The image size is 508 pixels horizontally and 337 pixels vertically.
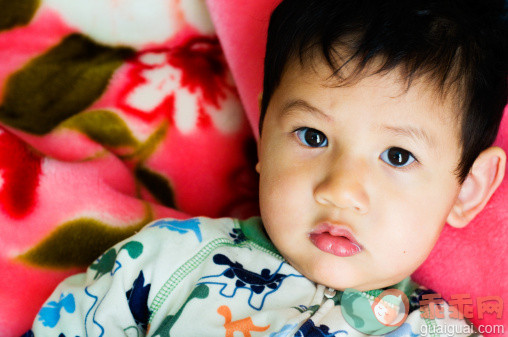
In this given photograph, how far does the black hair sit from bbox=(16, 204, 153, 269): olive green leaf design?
441 millimetres

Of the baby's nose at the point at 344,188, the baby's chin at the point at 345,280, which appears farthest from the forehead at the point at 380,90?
the baby's chin at the point at 345,280

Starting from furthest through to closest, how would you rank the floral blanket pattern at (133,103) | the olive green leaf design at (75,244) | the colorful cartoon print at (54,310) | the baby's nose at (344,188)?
1. the floral blanket pattern at (133,103)
2. the olive green leaf design at (75,244)
3. the colorful cartoon print at (54,310)
4. the baby's nose at (344,188)

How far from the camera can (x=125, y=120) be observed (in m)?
1.37

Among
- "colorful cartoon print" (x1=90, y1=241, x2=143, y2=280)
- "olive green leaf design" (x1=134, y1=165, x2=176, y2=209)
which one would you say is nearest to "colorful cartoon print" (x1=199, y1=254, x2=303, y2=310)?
"colorful cartoon print" (x1=90, y1=241, x2=143, y2=280)

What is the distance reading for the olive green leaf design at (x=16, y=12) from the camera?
1345 millimetres

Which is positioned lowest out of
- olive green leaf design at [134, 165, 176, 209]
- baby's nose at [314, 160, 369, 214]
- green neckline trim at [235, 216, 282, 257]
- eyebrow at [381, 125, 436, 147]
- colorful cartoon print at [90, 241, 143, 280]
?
olive green leaf design at [134, 165, 176, 209]

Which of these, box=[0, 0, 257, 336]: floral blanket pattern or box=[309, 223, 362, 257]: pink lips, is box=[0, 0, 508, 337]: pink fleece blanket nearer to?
box=[0, 0, 257, 336]: floral blanket pattern

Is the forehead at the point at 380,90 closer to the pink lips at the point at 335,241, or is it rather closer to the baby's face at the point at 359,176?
the baby's face at the point at 359,176

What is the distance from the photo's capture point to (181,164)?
4.53 ft

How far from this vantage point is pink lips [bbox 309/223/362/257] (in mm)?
959

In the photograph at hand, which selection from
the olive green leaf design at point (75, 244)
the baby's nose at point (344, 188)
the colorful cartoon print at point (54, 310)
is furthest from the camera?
the olive green leaf design at point (75, 244)

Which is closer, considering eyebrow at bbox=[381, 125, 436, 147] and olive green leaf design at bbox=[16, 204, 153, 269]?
eyebrow at bbox=[381, 125, 436, 147]

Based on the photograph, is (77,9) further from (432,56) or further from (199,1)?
(432,56)

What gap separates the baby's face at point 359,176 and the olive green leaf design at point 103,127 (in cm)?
46
